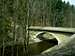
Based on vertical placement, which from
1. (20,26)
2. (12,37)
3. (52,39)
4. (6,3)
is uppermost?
(6,3)

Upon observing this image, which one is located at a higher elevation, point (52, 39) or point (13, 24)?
point (13, 24)

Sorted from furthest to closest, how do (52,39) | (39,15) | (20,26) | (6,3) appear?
1. (39,15)
2. (52,39)
3. (20,26)
4. (6,3)

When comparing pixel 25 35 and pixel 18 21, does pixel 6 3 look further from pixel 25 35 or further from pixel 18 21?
pixel 25 35

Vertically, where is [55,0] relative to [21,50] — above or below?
above

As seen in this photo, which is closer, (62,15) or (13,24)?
(13,24)

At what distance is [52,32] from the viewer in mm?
5281

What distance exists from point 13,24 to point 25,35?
36 centimetres

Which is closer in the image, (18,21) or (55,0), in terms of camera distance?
(18,21)

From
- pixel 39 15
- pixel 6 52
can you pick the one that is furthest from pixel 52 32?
pixel 39 15

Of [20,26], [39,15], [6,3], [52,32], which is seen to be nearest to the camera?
[6,3]

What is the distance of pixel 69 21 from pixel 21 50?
186 inches

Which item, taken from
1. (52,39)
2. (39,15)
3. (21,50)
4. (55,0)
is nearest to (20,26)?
(21,50)

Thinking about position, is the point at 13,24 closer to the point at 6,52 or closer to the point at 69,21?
the point at 6,52

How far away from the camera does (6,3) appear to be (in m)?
3.31
